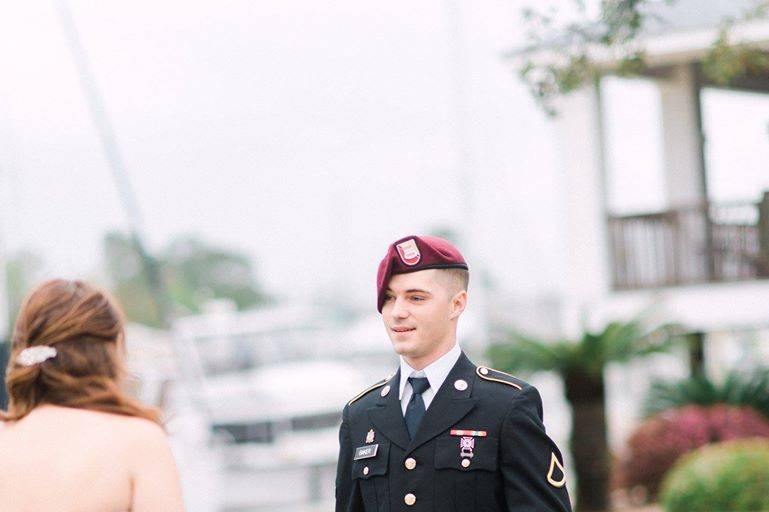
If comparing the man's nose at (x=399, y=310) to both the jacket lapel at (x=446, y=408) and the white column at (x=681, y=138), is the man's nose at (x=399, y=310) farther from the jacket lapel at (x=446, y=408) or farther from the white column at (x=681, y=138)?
the white column at (x=681, y=138)

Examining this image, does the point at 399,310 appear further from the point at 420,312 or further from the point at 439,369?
the point at 439,369

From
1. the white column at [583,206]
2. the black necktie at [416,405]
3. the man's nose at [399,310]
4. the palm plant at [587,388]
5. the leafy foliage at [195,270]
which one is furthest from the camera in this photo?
the leafy foliage at [195,270]

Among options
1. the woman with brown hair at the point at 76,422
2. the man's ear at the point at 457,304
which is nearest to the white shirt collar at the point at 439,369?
the man's ear at the point at 457,304

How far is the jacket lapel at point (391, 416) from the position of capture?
12.0 ft

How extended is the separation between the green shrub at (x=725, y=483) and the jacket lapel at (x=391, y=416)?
8091 mm

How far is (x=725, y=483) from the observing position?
11438 millimetres

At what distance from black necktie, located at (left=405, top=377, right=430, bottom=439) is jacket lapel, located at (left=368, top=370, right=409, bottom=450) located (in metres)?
0.02

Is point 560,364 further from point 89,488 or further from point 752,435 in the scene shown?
point 89,488

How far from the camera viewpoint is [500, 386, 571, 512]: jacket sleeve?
344cm

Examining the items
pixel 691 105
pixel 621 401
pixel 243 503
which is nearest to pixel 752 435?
pixel 691 105

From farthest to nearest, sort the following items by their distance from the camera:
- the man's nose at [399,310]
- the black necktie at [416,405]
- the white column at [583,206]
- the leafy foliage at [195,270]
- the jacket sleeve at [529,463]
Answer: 1. the leafy foliage at [195,270]
2. the white column at [583,206]
3. the black necktie at [416,405]
4. the man's nose at [399,310]
5. the jacket sleeve at [529,463]

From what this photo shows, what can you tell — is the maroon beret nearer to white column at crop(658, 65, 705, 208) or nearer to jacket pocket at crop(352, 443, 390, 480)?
jacket pocket at crop(352, 443, 390, 480)

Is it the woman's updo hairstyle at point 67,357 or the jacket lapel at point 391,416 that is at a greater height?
the woman's updo hairstyle at point 67,357

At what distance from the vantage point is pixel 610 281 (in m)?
19.3
